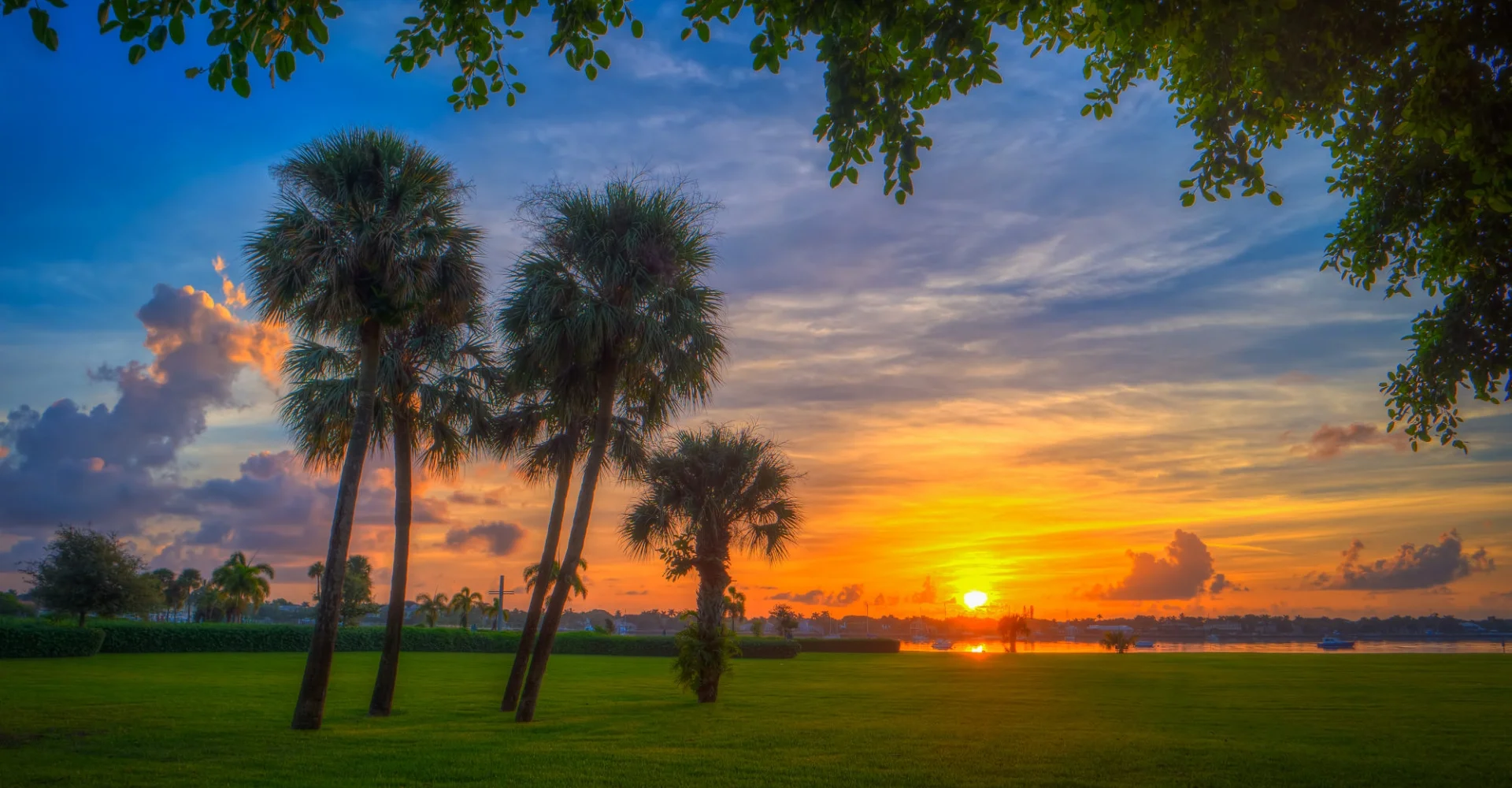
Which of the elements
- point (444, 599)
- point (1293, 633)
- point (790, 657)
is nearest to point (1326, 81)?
point (790, 657)

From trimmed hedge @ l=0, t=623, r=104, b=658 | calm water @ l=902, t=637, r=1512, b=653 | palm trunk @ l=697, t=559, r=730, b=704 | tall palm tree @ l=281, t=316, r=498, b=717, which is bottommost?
calm water @ l=902, t=637, r=1512, b=653

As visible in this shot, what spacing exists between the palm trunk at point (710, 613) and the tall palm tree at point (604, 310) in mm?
5002

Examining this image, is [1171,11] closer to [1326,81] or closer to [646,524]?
[1326,81]

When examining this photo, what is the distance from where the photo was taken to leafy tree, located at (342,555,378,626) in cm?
8231

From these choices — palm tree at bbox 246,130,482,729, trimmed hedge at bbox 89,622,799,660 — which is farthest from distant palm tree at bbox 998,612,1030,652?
palm tree at bbox 246,130,482,729

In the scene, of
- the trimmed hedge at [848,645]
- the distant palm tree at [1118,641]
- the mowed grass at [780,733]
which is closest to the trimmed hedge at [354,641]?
the trimmed hedge at [848,645]

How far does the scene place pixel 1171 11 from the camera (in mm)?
8109

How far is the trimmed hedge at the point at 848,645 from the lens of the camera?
225ft

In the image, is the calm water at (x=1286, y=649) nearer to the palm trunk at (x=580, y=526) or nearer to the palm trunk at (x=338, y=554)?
the palm trunk at (x=580, y=526)

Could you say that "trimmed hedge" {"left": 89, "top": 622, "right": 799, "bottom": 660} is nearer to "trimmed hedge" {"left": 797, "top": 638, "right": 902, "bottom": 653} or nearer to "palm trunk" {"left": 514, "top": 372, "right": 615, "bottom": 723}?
"trimmed hedge" {"left": 797, "top": 638, "right": 902, "bottom": 653}

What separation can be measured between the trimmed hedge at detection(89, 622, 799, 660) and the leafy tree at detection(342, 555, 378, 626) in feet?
91.2

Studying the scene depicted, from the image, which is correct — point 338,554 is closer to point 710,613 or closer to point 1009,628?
point 710,613

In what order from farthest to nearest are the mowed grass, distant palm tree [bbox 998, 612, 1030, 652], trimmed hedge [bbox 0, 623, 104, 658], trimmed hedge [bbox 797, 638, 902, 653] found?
distant palm tree [bbox 998, 612, 1030, 652], trimmed hedge [bbox 797, 638, 902, 653], trimmed hedge [bbox 0, 623, 104, 658], the mowed grass

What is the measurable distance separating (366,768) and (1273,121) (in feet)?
43.3
